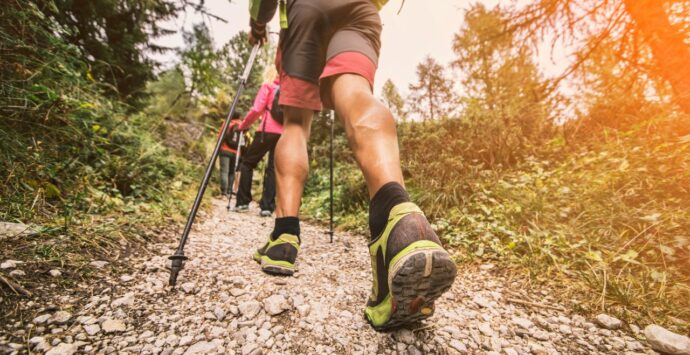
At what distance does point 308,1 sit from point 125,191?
2.47 metres

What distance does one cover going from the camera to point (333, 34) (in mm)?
1450

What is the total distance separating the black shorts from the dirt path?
3.92ft

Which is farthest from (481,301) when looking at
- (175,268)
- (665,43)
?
(665,43)

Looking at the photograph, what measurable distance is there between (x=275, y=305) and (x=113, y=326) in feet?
1.88

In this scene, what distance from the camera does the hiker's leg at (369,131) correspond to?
3.44 feet

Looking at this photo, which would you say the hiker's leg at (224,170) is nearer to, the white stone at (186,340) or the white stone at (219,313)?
the white stone at (219,313)

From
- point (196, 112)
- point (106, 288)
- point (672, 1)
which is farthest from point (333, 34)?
point (196, 112)

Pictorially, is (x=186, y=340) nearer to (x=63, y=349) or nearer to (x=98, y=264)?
(x=63, y=349)

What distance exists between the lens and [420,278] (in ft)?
2.71

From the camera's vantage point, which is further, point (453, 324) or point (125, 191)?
point (125, 191)

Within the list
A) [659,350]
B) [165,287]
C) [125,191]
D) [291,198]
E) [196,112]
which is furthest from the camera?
[196,112]

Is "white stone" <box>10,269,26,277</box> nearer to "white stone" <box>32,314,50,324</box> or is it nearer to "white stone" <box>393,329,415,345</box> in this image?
"white stone" <box>32,314,50,324</box>

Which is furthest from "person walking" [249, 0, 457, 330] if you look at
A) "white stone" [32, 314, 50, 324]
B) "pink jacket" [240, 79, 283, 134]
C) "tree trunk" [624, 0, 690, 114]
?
"tree trunk" [624, 0, 690, 114]

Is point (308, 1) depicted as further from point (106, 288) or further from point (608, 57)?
point (608, 57)
